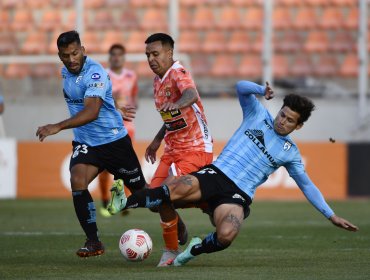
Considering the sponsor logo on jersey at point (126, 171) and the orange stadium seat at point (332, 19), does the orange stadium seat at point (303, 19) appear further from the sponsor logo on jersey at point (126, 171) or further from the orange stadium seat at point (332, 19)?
the sponsor logo on jersey at point (126, 171)

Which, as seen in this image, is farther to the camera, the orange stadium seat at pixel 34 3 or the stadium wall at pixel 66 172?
the orange stadium seat at pixel 34 3

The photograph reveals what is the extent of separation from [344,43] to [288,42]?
123 centimetres

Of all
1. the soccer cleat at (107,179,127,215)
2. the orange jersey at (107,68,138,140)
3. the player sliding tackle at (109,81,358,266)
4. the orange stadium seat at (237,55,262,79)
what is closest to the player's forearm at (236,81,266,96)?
the player sliding tackle at (109,81,358,266)

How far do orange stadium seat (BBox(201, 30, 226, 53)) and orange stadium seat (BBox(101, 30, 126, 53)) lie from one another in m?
1.81

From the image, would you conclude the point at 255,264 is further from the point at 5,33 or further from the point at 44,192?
the point at 5,33

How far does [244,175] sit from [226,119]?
12.6 metres

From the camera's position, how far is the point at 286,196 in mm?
19516

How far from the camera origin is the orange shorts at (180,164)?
9.56 meters

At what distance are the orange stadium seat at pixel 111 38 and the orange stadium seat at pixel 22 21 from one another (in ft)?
5.63

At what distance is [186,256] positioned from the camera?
28.8ft

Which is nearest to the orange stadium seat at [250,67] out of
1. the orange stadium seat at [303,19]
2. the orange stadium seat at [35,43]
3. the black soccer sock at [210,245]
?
the orange stadium seat at [303,19]

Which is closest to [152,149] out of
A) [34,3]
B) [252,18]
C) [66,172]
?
[66,172]

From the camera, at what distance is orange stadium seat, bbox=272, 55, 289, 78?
73.5 ft

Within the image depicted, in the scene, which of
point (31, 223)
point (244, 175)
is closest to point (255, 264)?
point (244, 175)
